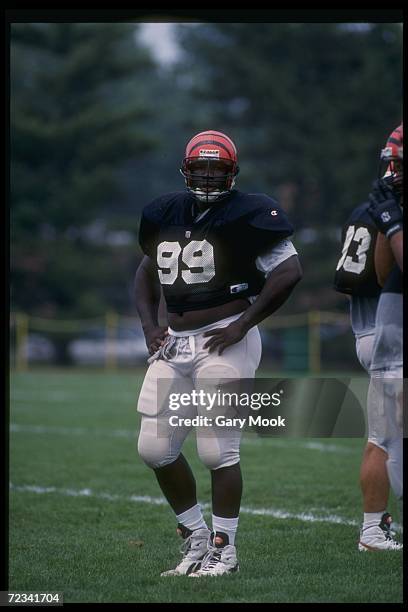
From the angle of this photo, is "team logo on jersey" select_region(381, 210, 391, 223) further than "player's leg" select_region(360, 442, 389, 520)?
No

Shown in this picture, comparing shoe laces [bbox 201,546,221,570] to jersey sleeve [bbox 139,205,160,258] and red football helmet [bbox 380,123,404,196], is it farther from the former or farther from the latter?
red football helmet [bbox 380,123,404,196]

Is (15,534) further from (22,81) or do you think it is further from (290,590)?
(22,81)

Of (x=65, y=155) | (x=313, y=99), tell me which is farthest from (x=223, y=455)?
(x=313, y=99)

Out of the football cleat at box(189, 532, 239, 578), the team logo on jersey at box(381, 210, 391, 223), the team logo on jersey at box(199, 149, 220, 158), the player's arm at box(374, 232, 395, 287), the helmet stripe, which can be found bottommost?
the football cleat at box(189, 532, 239, 578)

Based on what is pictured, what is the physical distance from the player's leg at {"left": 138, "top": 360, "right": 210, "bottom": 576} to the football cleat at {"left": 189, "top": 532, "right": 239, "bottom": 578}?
6cm

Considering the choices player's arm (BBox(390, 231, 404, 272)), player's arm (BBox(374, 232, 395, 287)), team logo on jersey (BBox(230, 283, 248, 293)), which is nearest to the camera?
player's arm (BBox(390, 231, 404, 272))

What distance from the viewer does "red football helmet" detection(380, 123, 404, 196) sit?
142 inches

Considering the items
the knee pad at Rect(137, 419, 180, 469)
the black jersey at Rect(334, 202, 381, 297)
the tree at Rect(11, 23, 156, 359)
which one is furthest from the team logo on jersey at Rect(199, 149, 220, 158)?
the tree at Rect(11, 23, 156, 359)

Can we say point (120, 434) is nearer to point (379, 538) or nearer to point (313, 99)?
point (379, 538)

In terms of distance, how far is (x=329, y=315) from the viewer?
21.7 metres

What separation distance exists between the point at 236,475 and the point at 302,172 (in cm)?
2176

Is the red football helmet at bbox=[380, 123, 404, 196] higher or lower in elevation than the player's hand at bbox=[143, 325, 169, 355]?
higher

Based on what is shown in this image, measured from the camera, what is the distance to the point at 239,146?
88.2 feet

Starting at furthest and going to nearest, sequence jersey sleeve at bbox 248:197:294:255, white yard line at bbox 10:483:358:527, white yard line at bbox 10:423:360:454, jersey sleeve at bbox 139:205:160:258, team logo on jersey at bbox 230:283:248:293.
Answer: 1. white yard line at bbox 10:423:360:454
2. white yard line at bbox 10:483:358:527
3. jersey sleeve at bbox 139:205:160:258
4. team logo on jersey at bbox 230:283:248:293
5. jersey sleeve at bbox 248:197:294:255
